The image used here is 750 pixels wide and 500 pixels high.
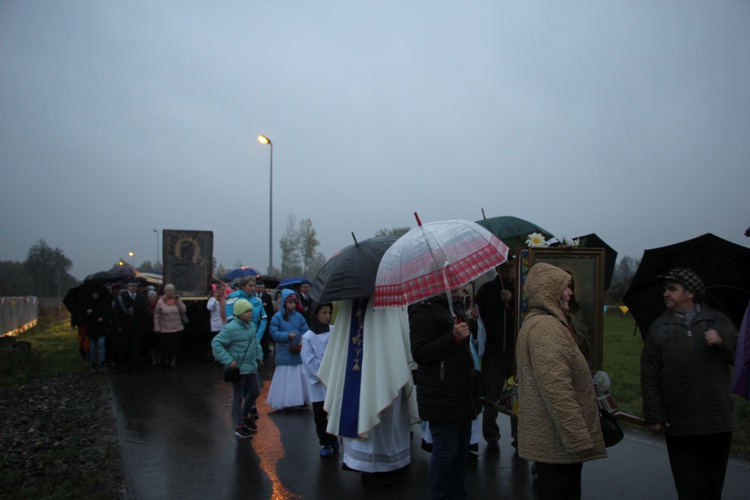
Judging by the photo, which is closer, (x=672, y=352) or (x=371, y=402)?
(x=672, y=352)

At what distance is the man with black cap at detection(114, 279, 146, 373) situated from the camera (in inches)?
503

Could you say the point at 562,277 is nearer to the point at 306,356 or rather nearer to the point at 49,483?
the point at 306,356

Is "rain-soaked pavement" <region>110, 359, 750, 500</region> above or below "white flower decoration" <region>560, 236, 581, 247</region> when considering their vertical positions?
below

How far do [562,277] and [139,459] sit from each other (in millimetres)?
5284

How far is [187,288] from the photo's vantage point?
1327 centimetres

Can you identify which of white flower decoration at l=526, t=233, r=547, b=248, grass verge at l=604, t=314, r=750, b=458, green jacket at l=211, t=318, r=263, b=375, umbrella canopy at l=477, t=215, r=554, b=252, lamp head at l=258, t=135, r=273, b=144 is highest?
lamp head at l=258, t=135, r=273, b=144

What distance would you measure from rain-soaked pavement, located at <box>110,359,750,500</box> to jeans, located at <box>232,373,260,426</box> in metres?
0.31

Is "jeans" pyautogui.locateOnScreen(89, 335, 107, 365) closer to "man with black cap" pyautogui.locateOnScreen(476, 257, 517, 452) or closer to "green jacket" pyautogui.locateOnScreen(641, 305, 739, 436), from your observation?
"man with black cap" pyautogui.locateOnScreen(476, 257, 517, 452)

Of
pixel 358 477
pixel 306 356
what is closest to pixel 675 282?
pixel 358 477

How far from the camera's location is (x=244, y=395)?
23.5 feet

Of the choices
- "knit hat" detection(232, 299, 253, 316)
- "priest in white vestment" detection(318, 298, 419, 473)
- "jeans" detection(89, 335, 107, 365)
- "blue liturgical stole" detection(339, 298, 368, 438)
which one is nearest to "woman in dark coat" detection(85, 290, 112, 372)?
"jeans" detection(89, 335, 107, 365)

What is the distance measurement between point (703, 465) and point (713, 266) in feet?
4.81

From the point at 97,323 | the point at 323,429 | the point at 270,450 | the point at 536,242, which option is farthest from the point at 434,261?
the point at 97,323

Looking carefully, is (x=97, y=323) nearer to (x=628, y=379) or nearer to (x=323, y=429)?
(x=323, y=429)
